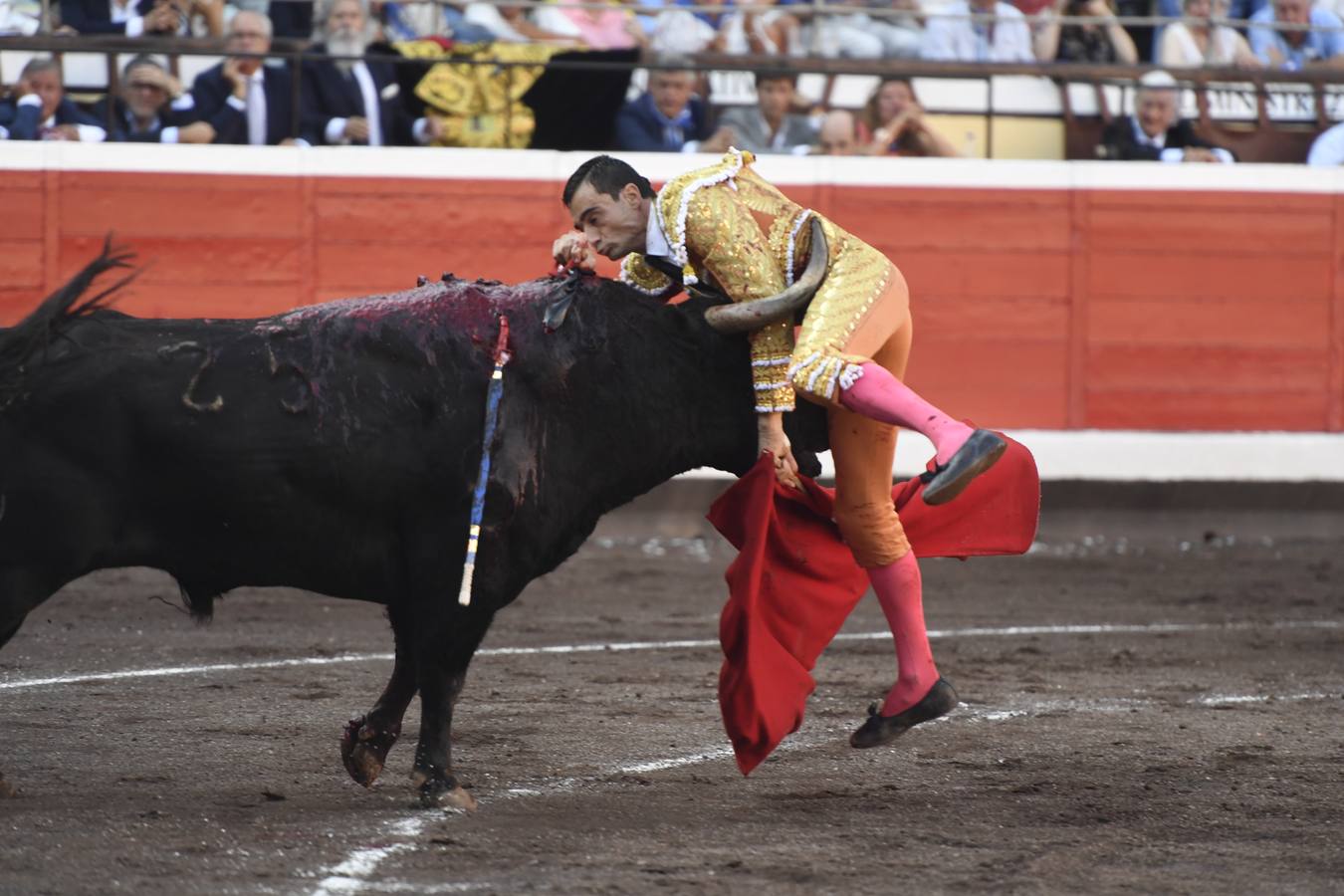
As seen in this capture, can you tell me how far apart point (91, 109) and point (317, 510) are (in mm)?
→ 5547

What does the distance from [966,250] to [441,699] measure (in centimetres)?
592

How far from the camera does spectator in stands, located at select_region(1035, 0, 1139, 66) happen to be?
924 cm

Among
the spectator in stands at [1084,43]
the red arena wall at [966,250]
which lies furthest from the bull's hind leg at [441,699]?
the spectator in stands at [1084,43]

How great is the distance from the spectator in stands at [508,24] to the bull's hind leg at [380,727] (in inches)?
215

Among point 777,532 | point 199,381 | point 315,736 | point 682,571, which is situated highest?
point 199,381

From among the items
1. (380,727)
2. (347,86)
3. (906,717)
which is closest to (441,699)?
(380,727)

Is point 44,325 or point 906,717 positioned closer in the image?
point 44,325

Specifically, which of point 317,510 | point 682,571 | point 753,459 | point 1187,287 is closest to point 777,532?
point 753,459

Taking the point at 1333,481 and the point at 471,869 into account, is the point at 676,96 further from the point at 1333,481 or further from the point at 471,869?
the point at 471,869

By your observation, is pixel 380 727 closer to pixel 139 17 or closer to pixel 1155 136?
pixel 139 17

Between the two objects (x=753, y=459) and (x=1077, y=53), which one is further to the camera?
(x=1077, y=53)

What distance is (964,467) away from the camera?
11.2ft

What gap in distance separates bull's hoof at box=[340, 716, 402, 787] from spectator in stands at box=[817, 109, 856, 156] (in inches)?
225

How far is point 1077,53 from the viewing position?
367 inches
